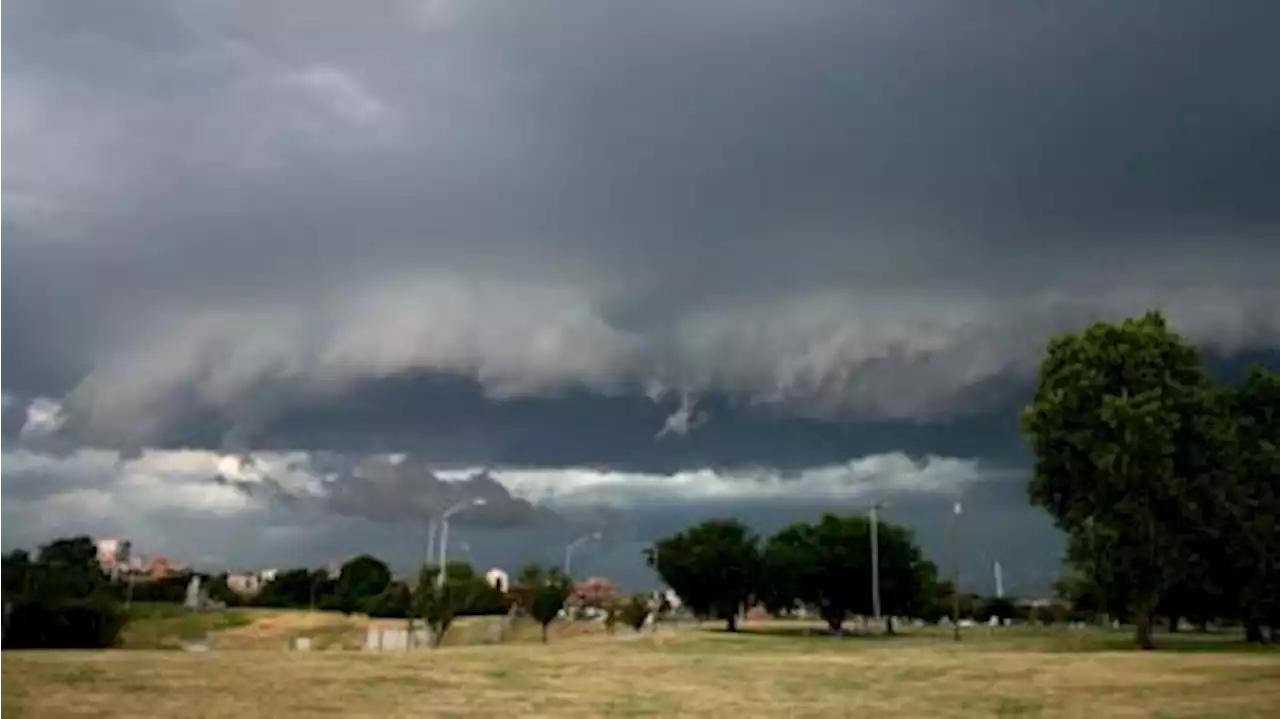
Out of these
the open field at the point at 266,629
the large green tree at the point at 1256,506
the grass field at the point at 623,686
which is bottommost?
the grass field at the point at 623,686

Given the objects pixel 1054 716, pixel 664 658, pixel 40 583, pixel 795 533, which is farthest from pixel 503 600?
pixel 1054 716

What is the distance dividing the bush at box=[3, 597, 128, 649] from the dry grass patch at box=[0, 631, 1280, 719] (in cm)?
2179

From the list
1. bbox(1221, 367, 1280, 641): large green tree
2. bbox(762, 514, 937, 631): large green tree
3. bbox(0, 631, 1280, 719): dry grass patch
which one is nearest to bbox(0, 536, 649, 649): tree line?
bbox(762, 514, 937, 631): large green tree

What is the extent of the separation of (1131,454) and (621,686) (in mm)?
35058

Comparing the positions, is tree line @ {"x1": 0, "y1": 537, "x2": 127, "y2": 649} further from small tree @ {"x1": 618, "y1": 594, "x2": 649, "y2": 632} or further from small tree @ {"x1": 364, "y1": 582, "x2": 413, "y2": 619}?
small tree @ {"x1": 618, "y1": 594, "x2": 649, "y2": 632}

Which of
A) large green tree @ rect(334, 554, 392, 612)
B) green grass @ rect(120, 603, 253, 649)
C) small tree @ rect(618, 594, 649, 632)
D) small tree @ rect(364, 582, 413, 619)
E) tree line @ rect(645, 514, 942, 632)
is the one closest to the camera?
green grass @ rect(120, 603, 253, 649)

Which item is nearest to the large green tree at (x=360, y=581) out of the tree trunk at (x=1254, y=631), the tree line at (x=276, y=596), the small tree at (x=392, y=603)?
the tree line at (x=276, y=596)

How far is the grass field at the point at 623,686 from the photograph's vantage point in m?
28.4

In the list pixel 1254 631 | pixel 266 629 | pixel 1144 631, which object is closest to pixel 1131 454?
pixel 1144 631

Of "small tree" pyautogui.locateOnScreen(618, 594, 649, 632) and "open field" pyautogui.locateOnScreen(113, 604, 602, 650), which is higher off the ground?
"small tree" pyautogui.locateOnScreen(618, 594, 649, 632)

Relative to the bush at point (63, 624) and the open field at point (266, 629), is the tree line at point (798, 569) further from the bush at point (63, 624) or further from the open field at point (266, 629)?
the bush at point (63, 624)

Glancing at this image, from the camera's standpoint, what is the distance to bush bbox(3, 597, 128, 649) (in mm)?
62094

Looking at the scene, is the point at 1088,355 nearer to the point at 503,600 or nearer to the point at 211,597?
the point at 503,600

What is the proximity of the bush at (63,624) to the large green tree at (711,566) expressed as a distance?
51.0 m
